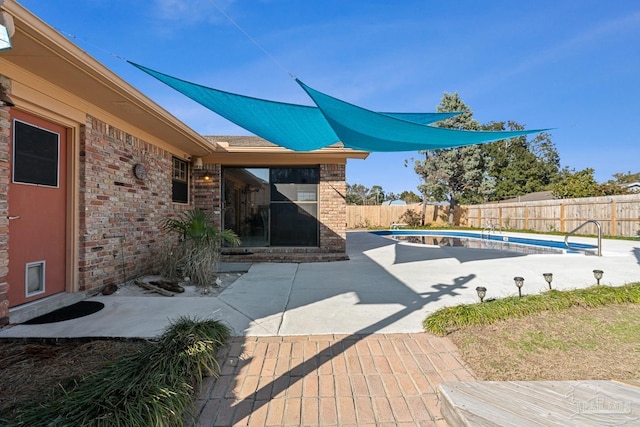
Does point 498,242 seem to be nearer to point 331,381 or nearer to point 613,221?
point 613,221

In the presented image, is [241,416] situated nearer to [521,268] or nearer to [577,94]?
[521,268]

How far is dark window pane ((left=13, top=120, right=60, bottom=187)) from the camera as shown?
10.5 ft

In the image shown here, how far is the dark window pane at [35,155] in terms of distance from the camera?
3.21m

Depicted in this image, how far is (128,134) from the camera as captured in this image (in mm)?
4844

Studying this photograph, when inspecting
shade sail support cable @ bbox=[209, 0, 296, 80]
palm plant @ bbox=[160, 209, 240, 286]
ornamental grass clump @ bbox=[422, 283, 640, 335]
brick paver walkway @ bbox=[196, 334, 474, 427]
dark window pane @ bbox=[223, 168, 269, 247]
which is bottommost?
brick paver walkway @ bbox=[196, 334, 474, 427]

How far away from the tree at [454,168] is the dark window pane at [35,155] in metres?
21.1

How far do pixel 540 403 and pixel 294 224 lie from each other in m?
6.15

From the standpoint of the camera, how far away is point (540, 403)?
1.69m

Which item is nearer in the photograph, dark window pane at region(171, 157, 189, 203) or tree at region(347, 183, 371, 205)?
dark window pane at region(171, 157, 189, 203)

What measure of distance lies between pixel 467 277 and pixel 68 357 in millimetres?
5186

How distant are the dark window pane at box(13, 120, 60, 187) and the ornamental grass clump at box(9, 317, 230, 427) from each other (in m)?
2.59

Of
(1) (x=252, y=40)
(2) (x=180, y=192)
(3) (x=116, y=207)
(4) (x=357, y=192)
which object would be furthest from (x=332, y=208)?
(4) (x=357, y=192)

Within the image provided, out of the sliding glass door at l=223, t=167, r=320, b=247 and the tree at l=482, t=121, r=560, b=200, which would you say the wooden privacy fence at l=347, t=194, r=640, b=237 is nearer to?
the tree at l=482, t=121, r=560, b=200

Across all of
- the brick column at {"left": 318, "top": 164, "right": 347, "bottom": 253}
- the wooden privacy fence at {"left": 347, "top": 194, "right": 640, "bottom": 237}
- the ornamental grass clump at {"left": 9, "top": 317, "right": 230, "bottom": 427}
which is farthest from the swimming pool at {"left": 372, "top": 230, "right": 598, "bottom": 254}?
the ornamental grass clump at {"left": 9, "top": 317, "right": 230, "bottom": 427}
